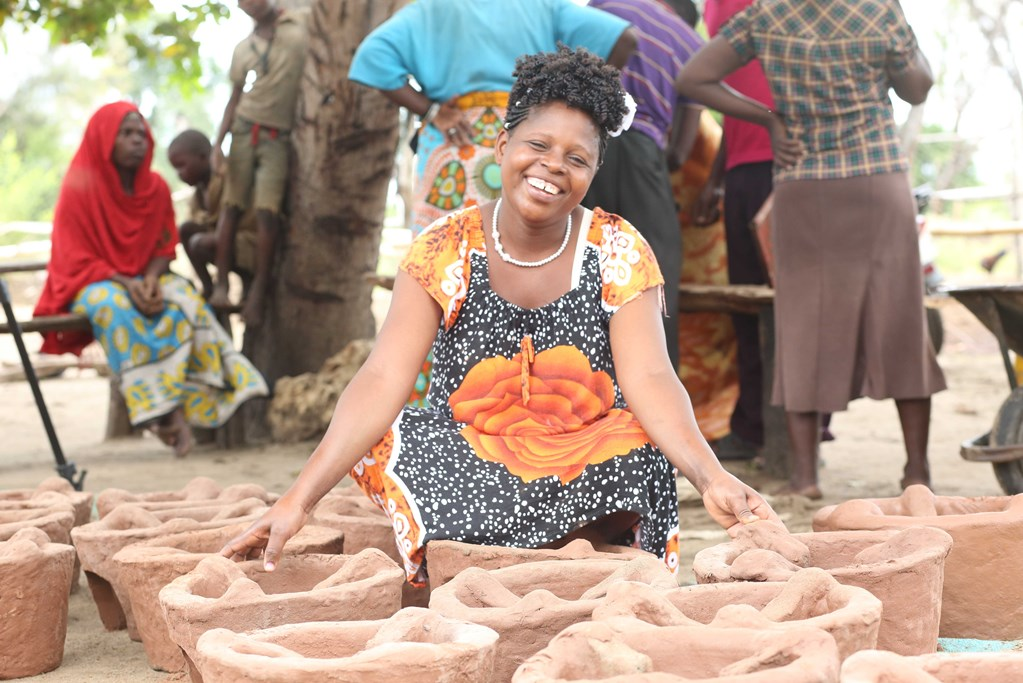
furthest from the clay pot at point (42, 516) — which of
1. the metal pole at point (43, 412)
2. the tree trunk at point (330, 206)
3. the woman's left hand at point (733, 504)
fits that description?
the tree trunk at point (330, 206)

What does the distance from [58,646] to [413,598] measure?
30.6 inches

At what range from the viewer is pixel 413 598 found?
2939 millimetres

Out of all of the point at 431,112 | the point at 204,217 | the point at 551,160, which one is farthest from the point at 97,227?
the point at 551,160

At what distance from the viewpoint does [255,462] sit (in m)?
6.30

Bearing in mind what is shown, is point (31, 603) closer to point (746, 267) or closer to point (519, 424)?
point (519, 424)

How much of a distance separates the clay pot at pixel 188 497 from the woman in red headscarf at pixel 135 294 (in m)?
2.77

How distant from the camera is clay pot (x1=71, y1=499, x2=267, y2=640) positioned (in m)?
2.87

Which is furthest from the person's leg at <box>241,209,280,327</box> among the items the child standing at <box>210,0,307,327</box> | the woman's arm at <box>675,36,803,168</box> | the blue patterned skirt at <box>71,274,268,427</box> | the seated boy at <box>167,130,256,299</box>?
the woman's arm at <box>675,36,803,168</box>

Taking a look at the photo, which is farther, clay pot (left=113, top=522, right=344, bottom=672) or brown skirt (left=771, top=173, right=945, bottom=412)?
brown skirt (left=771, top=173, right=945, bottom=412)

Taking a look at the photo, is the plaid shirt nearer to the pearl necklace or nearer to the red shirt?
the red shirt

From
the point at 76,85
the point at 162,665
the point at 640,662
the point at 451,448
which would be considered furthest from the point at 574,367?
the point at 76,85

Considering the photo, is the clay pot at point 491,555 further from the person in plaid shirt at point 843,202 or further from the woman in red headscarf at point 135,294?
the woman in red headscarf at point 135,294

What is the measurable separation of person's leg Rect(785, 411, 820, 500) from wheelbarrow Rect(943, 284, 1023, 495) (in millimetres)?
672

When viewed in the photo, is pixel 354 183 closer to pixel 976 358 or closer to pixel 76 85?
pixel 976 358
